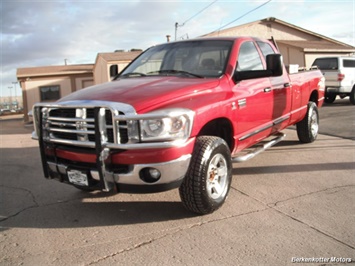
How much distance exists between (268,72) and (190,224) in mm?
2180

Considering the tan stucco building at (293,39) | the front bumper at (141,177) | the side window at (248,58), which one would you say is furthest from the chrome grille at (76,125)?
the tan stucco building at (293,39)

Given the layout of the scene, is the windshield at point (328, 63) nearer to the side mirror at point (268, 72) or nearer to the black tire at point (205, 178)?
the side mirror at point (268, 72)

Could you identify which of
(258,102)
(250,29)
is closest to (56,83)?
(250,29)

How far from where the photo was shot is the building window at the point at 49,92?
24047 millimetres

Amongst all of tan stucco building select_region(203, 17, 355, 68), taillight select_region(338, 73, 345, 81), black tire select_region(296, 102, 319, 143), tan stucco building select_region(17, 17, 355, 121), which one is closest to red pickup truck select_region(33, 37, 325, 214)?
black tire select_region(296, 102, 319, 143)

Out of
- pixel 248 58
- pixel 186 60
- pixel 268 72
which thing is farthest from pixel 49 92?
pixel 268 72

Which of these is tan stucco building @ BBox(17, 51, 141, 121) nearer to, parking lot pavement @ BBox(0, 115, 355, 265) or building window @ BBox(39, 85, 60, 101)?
building window @ BBox(39, 85, 60, 101)

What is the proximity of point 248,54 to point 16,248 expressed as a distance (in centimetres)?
380

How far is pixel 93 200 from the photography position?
461 centimetres

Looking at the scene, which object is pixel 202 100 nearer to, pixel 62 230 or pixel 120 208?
pixel 120 208

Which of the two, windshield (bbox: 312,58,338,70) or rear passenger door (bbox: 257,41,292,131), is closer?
rear passenger door (bbox: 257,41,292,131)

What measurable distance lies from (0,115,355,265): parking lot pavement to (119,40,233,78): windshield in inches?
64.4

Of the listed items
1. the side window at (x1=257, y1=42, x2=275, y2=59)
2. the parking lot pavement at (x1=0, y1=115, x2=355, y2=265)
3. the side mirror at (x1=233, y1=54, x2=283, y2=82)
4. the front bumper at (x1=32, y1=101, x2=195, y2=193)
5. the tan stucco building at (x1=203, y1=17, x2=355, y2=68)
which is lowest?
the parking lot pavement at (x1=0, y1=115, x2=355, y2=265)

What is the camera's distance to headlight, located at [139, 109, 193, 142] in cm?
326
